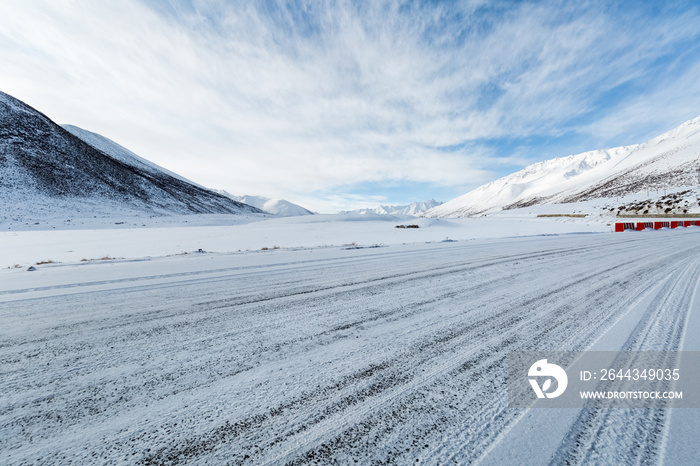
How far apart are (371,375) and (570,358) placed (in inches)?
70.1

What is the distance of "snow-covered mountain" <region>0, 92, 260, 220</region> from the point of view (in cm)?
4847

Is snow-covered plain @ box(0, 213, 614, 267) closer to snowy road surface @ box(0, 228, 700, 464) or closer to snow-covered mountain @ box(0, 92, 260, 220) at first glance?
snowy road surface @ box(0, 228, 700, 464)

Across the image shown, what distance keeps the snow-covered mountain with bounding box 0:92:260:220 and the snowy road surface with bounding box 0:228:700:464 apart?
187 ft

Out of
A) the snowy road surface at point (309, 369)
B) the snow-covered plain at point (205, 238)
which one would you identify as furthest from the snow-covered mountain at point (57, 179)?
the snowy road surface at point (309, 369)

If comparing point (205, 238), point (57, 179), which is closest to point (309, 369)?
point (205, 238)

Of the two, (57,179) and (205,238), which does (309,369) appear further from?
(57,179)

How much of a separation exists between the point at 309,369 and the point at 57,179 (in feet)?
283

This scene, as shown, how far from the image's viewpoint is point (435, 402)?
183 centimetres

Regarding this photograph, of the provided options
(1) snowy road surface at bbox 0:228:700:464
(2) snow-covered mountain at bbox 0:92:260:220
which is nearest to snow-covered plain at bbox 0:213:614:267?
(1) snowy road surface at bbox 0:228:700:464

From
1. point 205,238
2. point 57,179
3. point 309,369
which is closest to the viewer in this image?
point 309,369

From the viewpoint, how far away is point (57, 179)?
59312 millimetres

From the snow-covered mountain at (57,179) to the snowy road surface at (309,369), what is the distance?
57110mm

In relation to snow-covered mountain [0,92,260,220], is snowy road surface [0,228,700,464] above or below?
below

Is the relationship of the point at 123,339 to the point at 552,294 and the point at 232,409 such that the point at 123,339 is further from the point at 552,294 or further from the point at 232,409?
the point at 552,294
